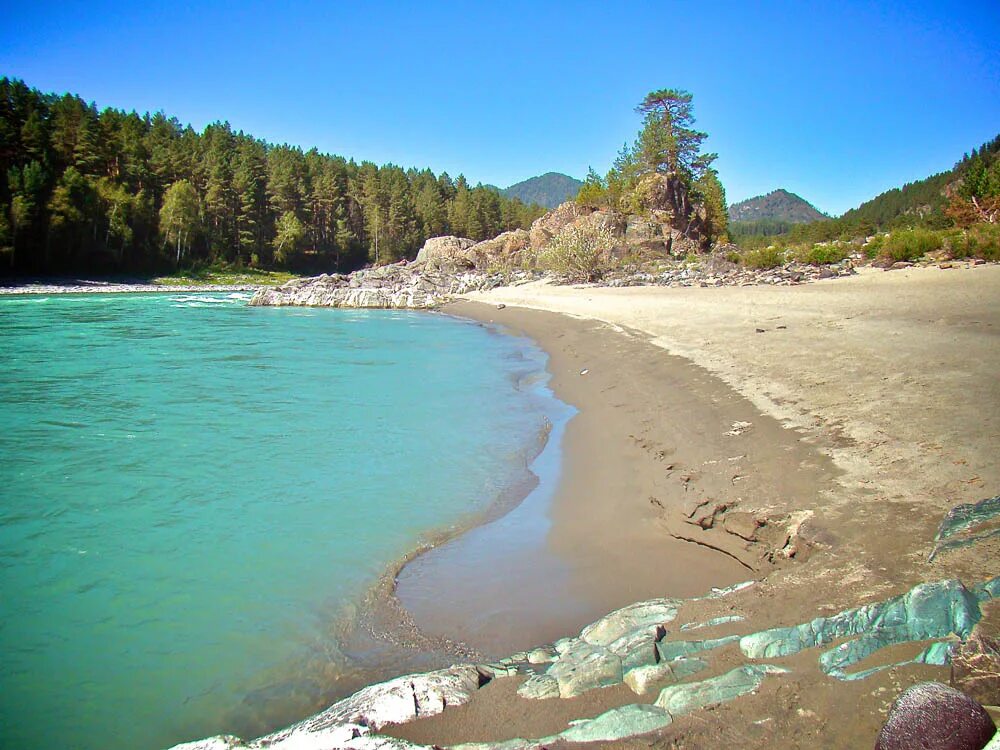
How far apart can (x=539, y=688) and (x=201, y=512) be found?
5.11m

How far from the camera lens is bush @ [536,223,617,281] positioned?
44344mm

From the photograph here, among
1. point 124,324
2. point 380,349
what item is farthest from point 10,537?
point 124,324

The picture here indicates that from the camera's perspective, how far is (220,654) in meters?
4.52

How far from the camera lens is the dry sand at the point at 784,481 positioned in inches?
118

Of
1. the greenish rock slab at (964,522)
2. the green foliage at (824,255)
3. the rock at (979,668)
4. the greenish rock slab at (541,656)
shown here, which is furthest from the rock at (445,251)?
the rock at (979,668)

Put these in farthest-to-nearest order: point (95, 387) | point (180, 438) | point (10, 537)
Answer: point (95, 387), point (180, 438), point (10, 537)

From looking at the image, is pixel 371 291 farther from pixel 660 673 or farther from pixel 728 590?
pixel 660 673

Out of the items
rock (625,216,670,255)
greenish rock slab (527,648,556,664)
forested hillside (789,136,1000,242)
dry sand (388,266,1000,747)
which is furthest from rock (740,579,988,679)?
rock (625,216,670,255)

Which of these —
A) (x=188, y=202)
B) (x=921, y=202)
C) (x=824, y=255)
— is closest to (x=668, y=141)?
(x=824, y=255)

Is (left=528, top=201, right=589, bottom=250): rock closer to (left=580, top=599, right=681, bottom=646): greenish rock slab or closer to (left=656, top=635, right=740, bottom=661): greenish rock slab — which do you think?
(left=580, top=599, right=681, bottom=646): greenish rock slab

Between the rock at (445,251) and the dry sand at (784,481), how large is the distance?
58.8m

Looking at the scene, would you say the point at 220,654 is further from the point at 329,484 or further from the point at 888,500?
the point at 888,500

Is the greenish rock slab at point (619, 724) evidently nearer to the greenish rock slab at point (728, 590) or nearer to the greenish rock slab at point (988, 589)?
the greenish rock slab at point (728, 590)

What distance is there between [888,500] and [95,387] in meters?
15.4
